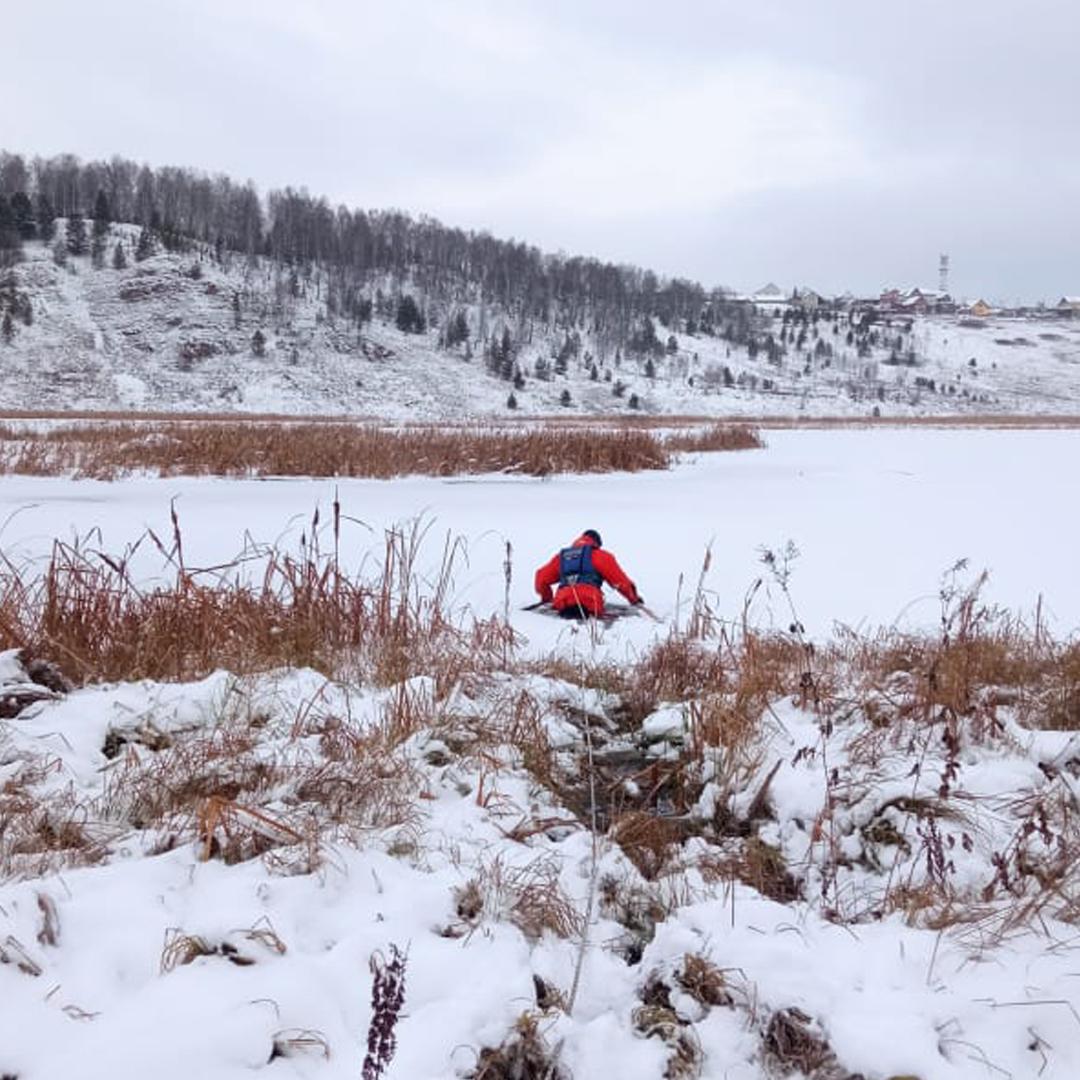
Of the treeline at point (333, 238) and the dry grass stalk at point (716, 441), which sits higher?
the treeline at point (333, 238)

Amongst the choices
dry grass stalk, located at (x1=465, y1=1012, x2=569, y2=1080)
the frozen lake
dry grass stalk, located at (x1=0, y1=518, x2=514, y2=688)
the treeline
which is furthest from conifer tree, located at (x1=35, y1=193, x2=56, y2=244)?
dry grass stalk, located at (x1=465, y1=1012, x2=569, y2=1080)

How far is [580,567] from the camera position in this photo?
20.0ft

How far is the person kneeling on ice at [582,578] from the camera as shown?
19.3 ft

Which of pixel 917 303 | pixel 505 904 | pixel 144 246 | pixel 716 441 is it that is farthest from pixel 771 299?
pixel 505 904

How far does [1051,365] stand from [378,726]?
12875 centimetres

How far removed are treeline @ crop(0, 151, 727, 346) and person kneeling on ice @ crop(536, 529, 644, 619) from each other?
222 ft

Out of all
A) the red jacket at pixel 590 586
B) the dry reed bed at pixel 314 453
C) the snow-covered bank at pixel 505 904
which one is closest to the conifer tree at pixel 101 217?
the dry reed bed at pixel 314 453

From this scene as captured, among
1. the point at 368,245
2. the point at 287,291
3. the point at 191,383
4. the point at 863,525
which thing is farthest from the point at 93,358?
the point at 863,525

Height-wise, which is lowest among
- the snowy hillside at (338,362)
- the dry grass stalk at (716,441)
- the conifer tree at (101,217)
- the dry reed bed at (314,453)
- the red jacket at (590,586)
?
the red jacket at (590,586)

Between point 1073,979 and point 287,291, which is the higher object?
point 287,291

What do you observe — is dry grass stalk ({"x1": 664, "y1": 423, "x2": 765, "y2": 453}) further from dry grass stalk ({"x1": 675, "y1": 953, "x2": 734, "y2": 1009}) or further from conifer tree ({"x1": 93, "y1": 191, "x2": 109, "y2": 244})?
conifer tree ({"x1": 93, "y1": 191, "x2": 109, "y2": 244})

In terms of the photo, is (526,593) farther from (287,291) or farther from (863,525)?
(287,291)

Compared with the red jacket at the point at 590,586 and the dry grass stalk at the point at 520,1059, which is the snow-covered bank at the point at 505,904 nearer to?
the dry grass stalk at the point at 520,1059

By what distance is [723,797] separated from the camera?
9.05 feet
